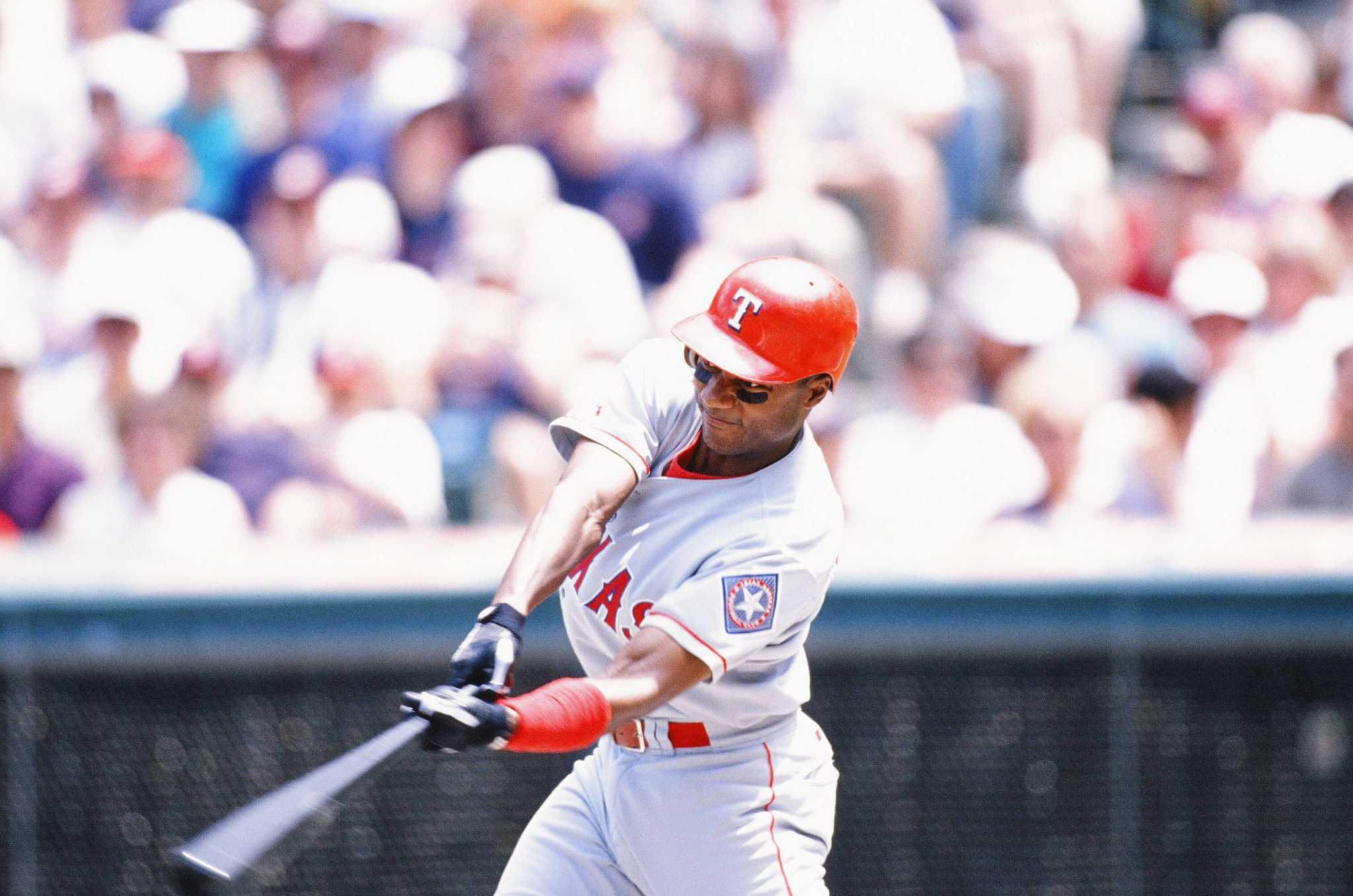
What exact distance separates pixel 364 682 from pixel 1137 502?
2082 mm

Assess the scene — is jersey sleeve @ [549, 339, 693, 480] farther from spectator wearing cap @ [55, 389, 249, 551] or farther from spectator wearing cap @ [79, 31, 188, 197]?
spectator wearing cap @ [79, 31, 188, 197]

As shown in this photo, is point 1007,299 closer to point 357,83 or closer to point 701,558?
point 357,83

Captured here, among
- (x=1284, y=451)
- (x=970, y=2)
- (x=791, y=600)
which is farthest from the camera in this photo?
(x=970, y=2)

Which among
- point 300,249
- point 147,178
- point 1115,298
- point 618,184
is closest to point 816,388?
point 1115,298

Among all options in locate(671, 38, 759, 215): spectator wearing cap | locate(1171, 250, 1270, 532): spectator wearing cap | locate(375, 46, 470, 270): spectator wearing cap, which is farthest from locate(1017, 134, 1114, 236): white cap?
locate(375, 46, 470, 270): spectator wearing cap

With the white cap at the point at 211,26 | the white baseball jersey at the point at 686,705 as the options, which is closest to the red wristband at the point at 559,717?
the white baseball jersey at the point at 686,705

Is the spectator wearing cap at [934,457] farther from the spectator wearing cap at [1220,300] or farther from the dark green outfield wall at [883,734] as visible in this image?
the spectator wearing cap at [1220,300]

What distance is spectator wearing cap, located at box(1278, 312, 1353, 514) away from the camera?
4.43 m

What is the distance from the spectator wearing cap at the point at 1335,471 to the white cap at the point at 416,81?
2947mm

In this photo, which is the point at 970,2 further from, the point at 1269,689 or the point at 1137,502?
the point at 1269,689

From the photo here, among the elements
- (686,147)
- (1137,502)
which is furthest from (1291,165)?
(686,147)

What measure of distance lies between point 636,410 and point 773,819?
2.33 feet

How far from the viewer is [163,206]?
5676mm

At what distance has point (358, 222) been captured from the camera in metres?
5.53
